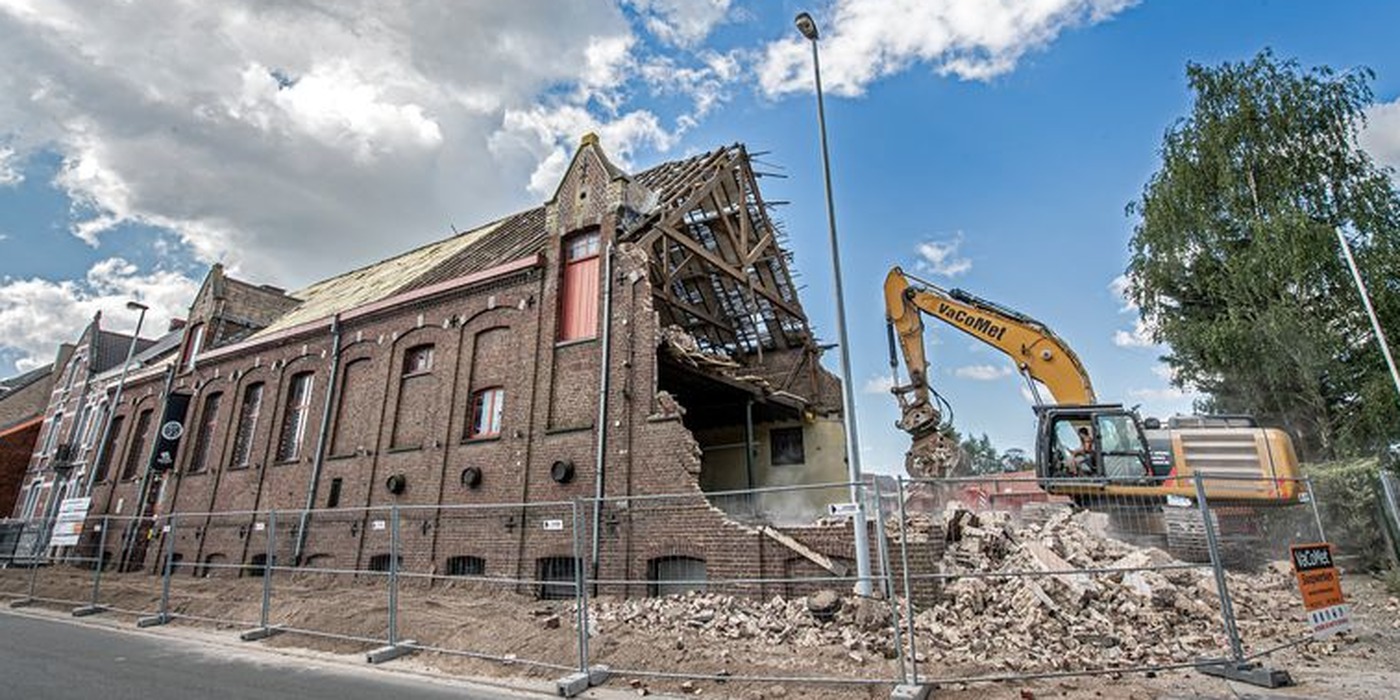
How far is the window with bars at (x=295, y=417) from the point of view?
18797 millimetres

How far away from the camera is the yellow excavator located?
448 inches

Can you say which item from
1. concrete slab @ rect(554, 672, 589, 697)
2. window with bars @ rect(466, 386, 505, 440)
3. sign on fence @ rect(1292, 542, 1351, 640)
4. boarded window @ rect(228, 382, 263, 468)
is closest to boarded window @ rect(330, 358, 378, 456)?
window with bars @ rect(466, 386, 505, 440)

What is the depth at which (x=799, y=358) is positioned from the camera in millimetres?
20969

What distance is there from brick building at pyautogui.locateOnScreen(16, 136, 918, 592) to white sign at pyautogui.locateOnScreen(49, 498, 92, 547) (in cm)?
295

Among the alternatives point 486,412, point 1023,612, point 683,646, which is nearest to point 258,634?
point 486,412

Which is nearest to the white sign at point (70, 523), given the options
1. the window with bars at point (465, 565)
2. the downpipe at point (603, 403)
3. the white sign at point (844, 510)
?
the window with bars at point (465, 565)

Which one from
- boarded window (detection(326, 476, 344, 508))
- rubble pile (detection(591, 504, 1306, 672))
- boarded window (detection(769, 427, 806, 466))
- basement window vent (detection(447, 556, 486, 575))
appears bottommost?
rubble pile (detection(591, 504, 1306, 672))

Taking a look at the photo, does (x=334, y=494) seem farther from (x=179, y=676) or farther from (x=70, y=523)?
(x=179, y=676)

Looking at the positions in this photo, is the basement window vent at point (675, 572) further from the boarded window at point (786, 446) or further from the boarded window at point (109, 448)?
the boarded window at point (109, 448)

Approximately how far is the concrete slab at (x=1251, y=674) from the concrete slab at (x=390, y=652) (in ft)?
29.7

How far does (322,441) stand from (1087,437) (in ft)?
60.7

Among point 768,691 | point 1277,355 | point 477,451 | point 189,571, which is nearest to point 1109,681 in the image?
point 768,691

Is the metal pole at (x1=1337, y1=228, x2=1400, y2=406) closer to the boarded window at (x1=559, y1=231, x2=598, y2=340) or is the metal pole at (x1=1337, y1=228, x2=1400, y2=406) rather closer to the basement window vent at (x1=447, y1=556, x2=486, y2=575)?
the boarded window at (x1=559, y1=231, x2=598, y2=340)

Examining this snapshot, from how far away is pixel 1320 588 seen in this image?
646 centimetres
